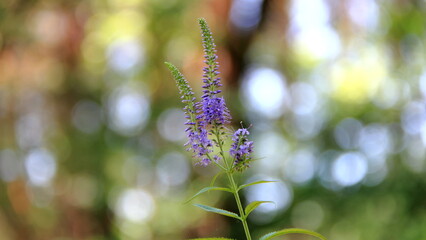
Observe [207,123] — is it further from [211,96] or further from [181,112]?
[181,112]

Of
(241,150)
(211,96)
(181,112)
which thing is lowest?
(241,150)

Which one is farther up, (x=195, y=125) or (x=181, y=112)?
(x=181, y=112)

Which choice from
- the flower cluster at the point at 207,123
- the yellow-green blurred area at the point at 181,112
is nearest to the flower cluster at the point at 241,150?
the flower cluster at the point at 207,123

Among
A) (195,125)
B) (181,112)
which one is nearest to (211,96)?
(195,125)

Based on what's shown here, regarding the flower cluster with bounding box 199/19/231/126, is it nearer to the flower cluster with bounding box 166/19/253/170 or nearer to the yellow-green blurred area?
the flower cluster with bounding box 166/19/253/170

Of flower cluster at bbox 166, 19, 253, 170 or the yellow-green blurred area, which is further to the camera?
the yellow-green blurred area

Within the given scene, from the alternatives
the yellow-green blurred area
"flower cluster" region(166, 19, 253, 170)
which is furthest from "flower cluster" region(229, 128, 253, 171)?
the yellow-green blurred area
